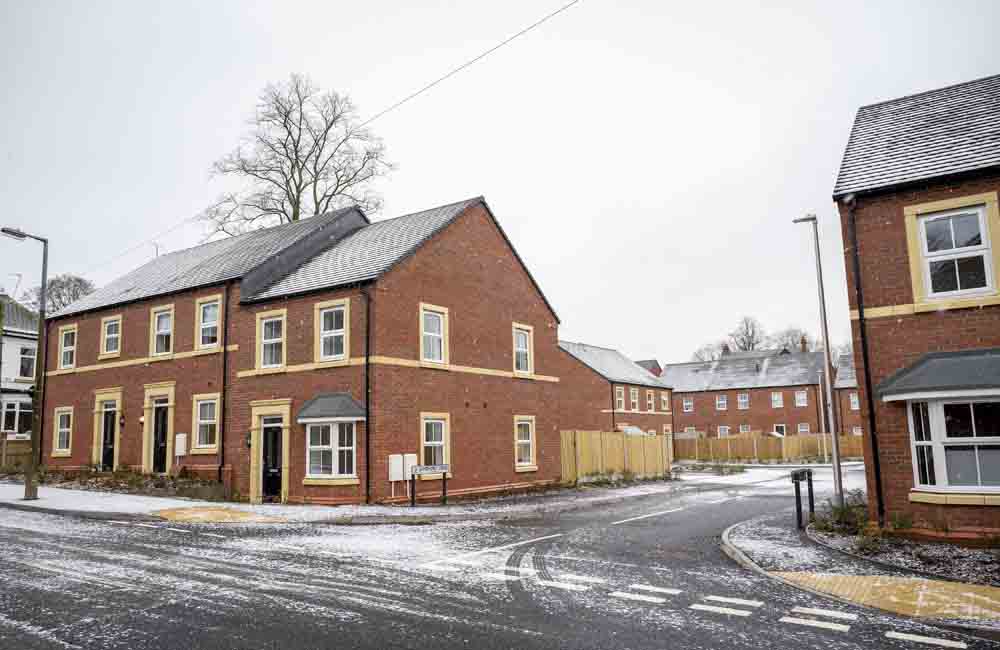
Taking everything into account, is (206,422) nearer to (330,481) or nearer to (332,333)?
(332,333)

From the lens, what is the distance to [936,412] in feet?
40.6

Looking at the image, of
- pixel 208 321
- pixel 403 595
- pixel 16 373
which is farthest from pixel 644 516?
pixel 16 373

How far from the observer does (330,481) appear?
19.8 m

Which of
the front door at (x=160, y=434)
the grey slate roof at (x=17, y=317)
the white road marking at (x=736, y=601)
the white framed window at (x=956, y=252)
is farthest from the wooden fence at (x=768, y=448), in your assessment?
the grey slate roof at (x=17, y=317)

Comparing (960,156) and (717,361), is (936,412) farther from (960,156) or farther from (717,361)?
(717,361)

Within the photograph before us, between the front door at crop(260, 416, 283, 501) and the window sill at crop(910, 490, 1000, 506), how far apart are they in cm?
1654

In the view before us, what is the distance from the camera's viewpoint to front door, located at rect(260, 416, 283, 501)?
2138 centimetres

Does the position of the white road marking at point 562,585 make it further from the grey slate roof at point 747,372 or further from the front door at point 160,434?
the grey slate roof at point 747,372

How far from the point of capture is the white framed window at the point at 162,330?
2592cm

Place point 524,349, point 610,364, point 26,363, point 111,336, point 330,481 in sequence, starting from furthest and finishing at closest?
point 610,364 < point 26,363 < point 111,336 < point 524,349 < point 330,481

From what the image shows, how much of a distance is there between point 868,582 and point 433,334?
15271 mm

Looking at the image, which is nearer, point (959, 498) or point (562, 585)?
point (562, 585)

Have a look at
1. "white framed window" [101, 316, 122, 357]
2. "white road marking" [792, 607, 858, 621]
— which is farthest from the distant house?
"white road marking" [792, 607, 858, 621]

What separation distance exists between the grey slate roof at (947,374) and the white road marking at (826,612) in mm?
5968
